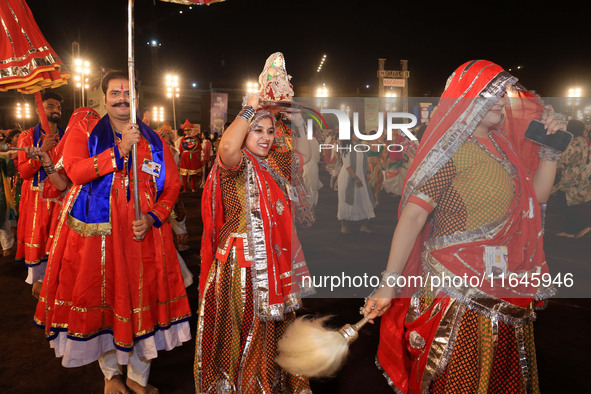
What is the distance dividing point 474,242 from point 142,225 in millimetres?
1997

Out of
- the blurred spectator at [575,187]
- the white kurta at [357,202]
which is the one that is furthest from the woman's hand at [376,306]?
the blurred spectator at [575,187]

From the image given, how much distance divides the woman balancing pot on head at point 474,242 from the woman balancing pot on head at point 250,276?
2.62ft

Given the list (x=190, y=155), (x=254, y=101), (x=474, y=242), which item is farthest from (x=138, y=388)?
(x=190, y=155)

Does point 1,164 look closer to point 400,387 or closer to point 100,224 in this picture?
point 100,224

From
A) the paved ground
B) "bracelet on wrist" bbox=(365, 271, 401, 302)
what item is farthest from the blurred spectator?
"bracelet on wrist" bbox=(365, 271, 401, 302)

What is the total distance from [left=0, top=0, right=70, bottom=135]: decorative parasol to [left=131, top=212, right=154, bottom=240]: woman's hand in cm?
108

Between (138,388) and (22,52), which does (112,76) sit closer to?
(22,52)

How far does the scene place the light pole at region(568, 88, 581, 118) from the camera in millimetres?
28194

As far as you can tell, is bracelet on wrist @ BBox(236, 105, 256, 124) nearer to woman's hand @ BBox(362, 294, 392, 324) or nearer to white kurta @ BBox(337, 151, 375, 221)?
woman's hand @ BBox(362, 294, 392, 324)

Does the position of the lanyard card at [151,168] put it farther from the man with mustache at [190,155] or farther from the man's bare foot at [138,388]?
the man with mustache at [190,155]

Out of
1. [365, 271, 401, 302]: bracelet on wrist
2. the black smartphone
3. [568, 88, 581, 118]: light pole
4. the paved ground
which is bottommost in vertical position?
the paved ground

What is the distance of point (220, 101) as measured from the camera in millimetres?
23656

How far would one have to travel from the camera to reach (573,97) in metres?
27.9

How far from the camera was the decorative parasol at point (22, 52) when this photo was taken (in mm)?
2561
